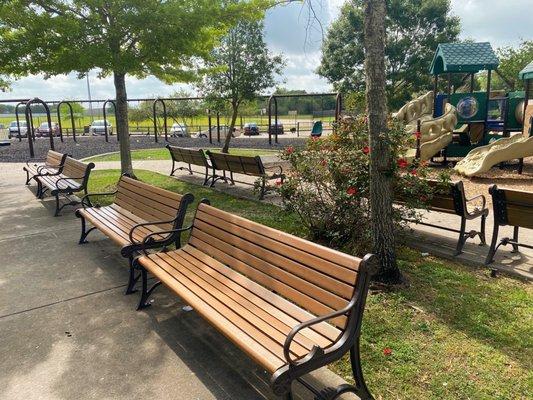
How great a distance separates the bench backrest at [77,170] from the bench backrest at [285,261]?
429cm

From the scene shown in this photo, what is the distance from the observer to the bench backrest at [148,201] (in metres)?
4.47

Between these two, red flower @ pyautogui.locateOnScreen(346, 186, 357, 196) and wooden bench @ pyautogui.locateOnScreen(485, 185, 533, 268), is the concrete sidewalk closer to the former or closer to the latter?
red flower @ pyautogui.locateOnScreen(346, 186, 357, 196)

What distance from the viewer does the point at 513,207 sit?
14.4 ft

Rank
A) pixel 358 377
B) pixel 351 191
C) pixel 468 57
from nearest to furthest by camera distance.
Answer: pixel 358 377, pixel 351 191, pixel 468 57

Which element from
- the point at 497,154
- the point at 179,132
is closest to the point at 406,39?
the point at 179,132

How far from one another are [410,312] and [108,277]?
10.3 ft

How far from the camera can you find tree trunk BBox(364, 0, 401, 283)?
3730 millimetres

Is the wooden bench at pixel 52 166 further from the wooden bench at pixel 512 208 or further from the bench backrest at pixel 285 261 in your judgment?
the wooden bench at pixel 512 208

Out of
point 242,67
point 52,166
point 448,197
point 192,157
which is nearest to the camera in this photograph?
point 448,197

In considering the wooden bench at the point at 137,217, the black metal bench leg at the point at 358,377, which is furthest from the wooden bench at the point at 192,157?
the black metal bench leg at the point at 358,377

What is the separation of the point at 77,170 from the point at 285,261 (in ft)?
21.1

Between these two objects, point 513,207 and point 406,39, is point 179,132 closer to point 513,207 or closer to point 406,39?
point 406,39

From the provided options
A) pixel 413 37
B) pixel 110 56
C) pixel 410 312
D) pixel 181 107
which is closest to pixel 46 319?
pixel 410 312

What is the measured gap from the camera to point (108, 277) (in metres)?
4.64
